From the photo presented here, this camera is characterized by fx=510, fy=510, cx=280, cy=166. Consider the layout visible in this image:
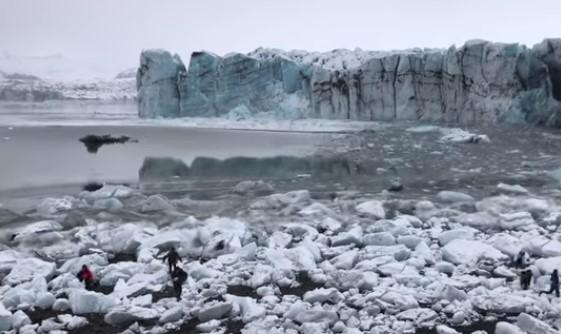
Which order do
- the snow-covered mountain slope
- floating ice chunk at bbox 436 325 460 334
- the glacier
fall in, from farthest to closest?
1. the snow-covered mountain slope
2. the glacier
3. floating ice chunk at bbox 436 325 460 334

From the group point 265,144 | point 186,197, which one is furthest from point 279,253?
point 265,144

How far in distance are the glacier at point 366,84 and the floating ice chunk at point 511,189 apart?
18.0 m

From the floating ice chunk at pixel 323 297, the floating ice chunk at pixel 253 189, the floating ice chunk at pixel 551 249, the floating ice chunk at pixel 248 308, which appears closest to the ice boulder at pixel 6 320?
the floating ice chunk at pixel 248 308

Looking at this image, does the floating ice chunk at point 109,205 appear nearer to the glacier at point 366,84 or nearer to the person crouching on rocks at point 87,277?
the person crouching on rocks at point 87,277

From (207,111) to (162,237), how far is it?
99.4 ft

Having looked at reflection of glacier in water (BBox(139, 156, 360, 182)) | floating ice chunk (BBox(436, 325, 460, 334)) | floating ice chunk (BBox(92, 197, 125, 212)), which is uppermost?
reflection of glacier in water (BBox(139, 156, 360, 182))

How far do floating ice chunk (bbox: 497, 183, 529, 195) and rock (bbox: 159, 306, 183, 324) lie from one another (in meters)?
11.1

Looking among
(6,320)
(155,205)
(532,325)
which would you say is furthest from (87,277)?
(532,325)

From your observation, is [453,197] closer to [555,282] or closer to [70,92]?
[555,282]

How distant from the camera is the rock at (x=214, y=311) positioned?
23.5 ft

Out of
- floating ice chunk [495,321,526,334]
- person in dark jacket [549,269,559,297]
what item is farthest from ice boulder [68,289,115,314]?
person in dark jacket [549,269,559,297]

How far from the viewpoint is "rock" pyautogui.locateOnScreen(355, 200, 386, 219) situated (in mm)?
12438

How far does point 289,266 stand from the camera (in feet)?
28.9

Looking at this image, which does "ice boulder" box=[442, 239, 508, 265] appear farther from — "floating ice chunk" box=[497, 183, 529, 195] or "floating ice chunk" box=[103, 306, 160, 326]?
"floating ice chunk" box=[497, 183, 529, 195]
